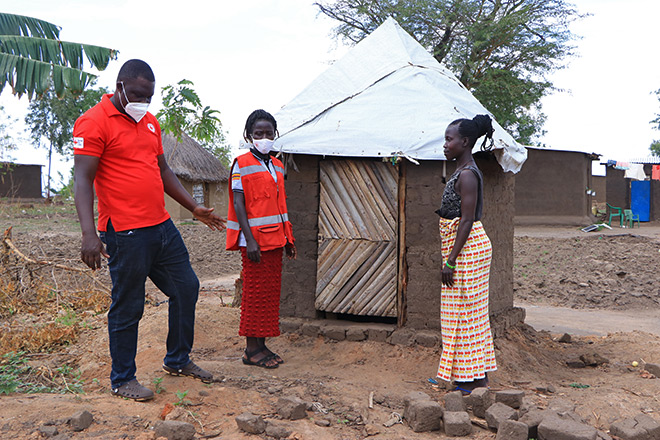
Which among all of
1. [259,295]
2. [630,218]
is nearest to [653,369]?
[259,295]

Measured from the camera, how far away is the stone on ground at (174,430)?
110 inches

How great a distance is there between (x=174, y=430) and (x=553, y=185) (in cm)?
1567

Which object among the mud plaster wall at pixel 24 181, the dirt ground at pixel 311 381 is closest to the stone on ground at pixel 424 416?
the dirt ground at pixel 311 381

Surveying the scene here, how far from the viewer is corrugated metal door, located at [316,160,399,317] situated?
4.93 m

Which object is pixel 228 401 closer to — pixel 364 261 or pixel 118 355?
pixel 118 355

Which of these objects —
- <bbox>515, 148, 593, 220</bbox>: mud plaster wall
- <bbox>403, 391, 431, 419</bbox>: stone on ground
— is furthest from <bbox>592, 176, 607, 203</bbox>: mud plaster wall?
<bbox>403, 391, 431, 419</bbox>: stone on ground

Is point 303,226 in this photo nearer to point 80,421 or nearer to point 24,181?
point 80,421

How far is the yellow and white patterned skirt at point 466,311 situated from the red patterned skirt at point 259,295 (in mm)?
1248

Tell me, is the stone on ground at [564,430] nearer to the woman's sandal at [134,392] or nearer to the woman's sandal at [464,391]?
the woman's sandal at [464,391]

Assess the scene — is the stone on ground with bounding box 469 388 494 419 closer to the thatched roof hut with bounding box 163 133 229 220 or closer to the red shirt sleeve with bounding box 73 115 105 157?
the red shirt sleeve with bounding box 73 115 105 157

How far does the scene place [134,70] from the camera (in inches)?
126

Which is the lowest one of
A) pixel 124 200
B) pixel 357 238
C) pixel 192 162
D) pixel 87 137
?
pixel 357 238

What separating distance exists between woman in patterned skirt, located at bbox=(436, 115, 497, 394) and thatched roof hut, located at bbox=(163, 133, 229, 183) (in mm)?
17443

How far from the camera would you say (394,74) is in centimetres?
544
